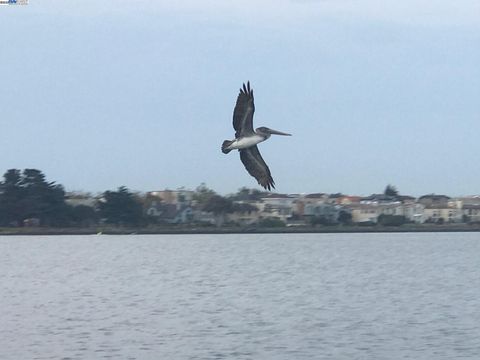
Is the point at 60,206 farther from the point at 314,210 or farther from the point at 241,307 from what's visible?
the point at 241,307

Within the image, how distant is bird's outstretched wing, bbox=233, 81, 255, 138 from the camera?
17.8 metres

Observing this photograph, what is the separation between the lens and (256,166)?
18.2 metres

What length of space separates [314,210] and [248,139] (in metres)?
103

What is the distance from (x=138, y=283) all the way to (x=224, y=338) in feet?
67.3

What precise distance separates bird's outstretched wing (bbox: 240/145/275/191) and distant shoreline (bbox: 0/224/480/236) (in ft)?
293

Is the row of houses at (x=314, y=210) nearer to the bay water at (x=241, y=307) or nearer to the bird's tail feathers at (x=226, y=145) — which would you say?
the bay water at (x=241, y=307)

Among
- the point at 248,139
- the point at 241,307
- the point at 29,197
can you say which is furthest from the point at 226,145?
the point at 29,197

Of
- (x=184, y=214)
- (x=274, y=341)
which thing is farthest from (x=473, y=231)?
(x=274, y=341)

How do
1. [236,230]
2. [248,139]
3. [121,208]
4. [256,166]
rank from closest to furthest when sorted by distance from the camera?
[248,139]
[256,166]
[121,208]
[236,230]

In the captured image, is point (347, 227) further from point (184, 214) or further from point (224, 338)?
point (224, 338)

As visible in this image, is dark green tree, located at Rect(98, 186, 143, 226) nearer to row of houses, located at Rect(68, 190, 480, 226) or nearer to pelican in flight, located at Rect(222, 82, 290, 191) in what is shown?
row of houses, located at Rect(68, 190, 480, 226)

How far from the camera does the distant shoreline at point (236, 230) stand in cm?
10881

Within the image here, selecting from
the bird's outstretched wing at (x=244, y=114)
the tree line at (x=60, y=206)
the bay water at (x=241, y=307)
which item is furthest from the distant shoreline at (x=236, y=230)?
the bird's outstretched wing at (x=244, y=114)

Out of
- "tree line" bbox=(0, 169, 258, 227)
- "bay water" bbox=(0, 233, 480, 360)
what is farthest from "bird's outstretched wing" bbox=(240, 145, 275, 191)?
"tree line" bbox=(0, 169, 258, 227)
